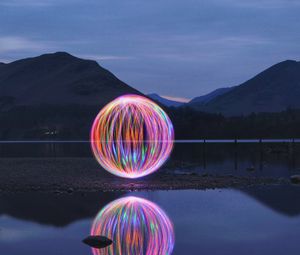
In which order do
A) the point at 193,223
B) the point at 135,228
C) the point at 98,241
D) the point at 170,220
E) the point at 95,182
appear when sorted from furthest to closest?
the point at 95,182
the point at 170,220
the point at 193,223
the point at 135,228
the point at 98,241

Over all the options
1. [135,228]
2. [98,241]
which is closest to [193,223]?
[135,228]

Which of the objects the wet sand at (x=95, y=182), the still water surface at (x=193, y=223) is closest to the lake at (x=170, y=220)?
the still water surface at (x=193, y=223)

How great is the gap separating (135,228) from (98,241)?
8.10ft

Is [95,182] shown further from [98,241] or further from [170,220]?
[98,241]

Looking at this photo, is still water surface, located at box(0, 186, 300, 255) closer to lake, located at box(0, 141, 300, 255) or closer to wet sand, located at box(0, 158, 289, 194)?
lake, located at box(0, 141, 300, 255)

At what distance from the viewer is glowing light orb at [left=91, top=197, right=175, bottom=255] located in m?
13.7

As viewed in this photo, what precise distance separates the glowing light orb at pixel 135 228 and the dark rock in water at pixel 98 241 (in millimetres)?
186

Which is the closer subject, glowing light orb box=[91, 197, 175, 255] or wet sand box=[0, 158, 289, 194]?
glowing light orb box=[91, 197, 175, 255]

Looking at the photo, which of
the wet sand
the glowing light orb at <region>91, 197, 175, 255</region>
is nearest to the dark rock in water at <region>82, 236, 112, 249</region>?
the glowing light orb at <region>91, 197, 175, 255</region>

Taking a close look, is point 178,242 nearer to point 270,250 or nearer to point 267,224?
point 270,250

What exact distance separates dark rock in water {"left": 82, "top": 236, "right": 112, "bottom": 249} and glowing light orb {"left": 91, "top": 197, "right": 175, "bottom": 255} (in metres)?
0.19

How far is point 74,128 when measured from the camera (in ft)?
635

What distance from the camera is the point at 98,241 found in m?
14.1

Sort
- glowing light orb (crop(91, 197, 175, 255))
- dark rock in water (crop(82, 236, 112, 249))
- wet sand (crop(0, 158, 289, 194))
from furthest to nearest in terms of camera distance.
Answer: wet sand (crop(0, 158, 289, 194)) < dark rock in water (crop(82, 236, 112, 249)) < glowing light orb (crop(91, 197, 175, 255))
